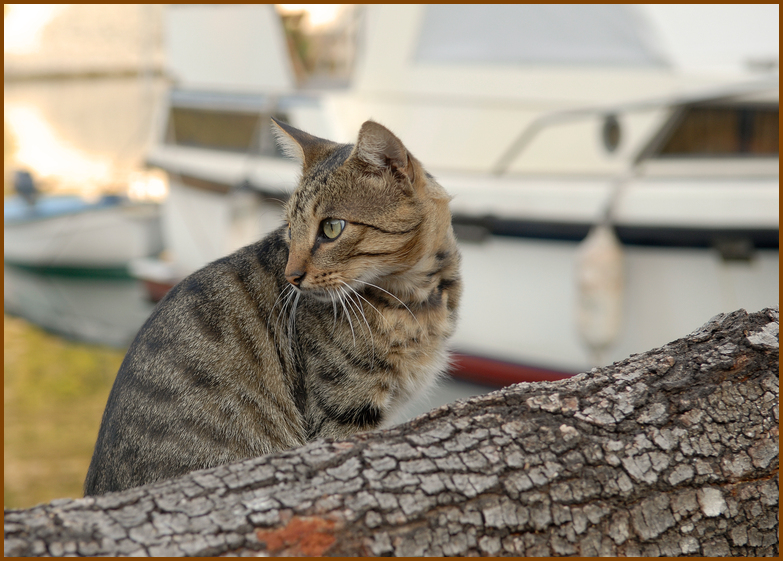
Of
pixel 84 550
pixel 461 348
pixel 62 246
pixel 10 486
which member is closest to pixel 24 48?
pixel 62 246

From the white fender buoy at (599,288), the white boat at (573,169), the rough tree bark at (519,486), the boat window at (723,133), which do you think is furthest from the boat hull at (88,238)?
the rough tree bark at (519,486)

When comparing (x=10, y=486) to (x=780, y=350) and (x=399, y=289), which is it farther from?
(x=780, y=350)

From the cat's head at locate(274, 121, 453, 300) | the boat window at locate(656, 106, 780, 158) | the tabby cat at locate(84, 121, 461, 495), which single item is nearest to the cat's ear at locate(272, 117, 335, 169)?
the tabby cat at locate(84, 121, 461, 495)

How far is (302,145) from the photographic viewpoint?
7.02 ft

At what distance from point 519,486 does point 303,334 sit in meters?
0.90

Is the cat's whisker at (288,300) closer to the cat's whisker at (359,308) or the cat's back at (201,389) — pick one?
the cat's back at (201,389)

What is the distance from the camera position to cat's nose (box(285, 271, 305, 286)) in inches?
74.5

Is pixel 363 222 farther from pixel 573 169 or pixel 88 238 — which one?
pixel 88 238

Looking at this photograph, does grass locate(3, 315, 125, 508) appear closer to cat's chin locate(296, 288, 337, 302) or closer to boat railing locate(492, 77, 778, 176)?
cat's chin locate(296, 288, 337, 302)

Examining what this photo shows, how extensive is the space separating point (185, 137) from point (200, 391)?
4.47 metres

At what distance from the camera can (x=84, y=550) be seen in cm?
116

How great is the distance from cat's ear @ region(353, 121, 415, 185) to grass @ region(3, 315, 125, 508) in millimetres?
3327

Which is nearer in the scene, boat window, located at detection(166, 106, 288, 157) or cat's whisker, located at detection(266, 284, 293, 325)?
cat's whisker, located at detection(266, 284, 293, 325)

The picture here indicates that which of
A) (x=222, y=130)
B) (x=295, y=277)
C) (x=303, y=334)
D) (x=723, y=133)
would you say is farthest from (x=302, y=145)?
(x=222, y=130)
